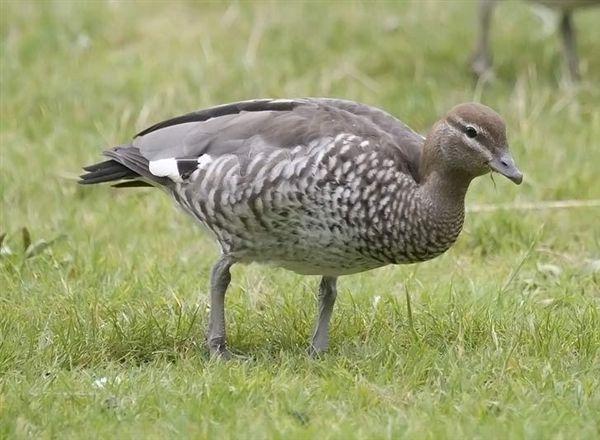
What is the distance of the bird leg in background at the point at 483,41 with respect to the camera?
9352 mm

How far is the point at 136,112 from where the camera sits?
27.7ft

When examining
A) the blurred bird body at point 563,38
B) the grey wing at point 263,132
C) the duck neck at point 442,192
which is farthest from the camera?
the blurred bird body at point 563,38

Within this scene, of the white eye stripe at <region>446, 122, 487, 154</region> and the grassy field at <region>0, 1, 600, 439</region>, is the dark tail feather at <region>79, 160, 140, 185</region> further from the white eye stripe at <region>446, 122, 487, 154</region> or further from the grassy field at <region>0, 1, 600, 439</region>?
the white eye stripe at <region>446, 122, 487, 154</region>

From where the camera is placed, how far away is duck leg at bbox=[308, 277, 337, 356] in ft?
17.7

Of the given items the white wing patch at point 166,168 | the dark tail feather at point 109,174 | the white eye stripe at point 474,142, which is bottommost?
the dark tail feather at point 109,174

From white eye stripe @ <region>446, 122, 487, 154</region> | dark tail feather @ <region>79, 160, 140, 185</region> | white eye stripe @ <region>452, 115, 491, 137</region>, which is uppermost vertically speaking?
white eye stripe @ <region>452, 115, 491, 137</region>

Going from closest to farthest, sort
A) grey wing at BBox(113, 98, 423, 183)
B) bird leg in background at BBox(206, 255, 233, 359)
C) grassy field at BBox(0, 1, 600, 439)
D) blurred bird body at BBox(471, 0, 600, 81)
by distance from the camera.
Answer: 1. grassy field at BBox(0, 1, 600, 439)
2. grey wing at BBox(113, 98, 423, 183)
3. bird leg in background at BBox(206, 255, 233, 359)
4. blurred bird body at BBox(471, 0, 600, 81)

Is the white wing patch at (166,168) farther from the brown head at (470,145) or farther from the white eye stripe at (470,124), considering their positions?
the white eye stripe at (470,124)

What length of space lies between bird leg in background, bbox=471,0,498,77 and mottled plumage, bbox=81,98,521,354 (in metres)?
4.08

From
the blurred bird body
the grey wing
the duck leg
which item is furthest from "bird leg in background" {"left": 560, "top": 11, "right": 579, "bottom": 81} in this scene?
the duck leg

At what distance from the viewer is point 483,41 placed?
943 centimetres

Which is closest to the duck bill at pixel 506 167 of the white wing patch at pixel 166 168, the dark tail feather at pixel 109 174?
the white wing patch at pixel 166 168

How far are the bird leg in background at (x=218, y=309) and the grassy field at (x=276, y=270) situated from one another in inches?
5.5

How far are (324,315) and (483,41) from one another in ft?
14.6
